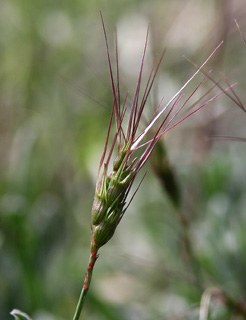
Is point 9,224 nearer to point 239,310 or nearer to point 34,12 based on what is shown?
point 239,310

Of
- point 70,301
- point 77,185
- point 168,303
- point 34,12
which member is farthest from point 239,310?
point 34,12

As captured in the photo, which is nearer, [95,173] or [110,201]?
[110,201]

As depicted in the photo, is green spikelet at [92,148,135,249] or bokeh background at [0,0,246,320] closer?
green spikelet at [92,148,135,249]

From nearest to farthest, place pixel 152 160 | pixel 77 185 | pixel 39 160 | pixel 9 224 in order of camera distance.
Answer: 1. pixel 152 160
2. pixel 9 224
3. pixel 39 160
4. pixel 77 185

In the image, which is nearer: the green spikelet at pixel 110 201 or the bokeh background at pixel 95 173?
the green spikelet at pixel 110 201

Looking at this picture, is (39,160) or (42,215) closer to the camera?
(42,215)

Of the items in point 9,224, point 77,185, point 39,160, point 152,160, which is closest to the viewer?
point 152,160

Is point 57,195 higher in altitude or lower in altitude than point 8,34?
lower

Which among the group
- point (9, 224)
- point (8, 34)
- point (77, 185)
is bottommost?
point (9, 224)
